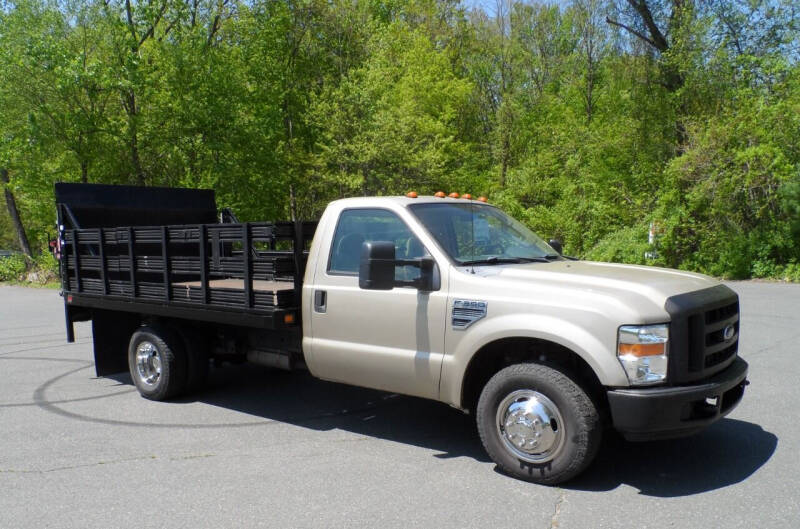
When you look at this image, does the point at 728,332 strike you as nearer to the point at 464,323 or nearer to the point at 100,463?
the point at 464,323

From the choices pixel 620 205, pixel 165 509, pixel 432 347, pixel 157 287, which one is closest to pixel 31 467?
pixel 165 509

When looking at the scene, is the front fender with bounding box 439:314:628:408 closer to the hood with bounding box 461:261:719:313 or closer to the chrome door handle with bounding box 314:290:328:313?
the hood with bounding box 461:261:719:313

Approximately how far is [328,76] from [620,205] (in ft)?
45.2

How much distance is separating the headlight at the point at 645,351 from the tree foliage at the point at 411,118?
16665 mm

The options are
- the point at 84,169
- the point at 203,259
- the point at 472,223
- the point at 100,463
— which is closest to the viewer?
the point at 100,463

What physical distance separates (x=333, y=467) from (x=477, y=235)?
210cm

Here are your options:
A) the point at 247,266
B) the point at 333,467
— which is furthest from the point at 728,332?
the point at 247,266

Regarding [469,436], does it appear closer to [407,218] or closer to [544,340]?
[544,340]

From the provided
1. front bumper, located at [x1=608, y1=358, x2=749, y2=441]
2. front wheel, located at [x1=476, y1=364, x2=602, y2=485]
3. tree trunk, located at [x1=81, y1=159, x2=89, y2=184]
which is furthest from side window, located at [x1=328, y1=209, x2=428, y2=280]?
tree trunk, located at [x1=81, y1=159, x2=89, y2=184]

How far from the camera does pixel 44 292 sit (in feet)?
70.0

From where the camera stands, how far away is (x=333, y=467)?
4.70m

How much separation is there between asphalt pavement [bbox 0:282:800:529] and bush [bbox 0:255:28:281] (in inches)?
813

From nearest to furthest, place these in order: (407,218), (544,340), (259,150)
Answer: (544,340)
(407,218)
(259,150)

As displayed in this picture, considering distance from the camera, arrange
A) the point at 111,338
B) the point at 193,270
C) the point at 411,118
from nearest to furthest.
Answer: the point at 193,270, the point at 111,338, the point at 411,118
